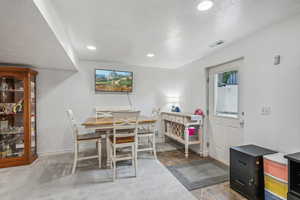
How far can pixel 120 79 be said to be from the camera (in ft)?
12.8

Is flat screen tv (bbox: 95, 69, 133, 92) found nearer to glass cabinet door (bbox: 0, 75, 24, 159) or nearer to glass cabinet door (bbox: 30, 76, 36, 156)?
glass cabinet door (bbox: 30, 76, 36, 156)

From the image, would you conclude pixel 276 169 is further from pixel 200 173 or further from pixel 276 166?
pixel 200 173

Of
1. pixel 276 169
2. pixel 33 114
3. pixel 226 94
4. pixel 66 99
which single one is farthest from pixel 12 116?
pixel 276 169

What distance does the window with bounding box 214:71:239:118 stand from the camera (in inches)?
105

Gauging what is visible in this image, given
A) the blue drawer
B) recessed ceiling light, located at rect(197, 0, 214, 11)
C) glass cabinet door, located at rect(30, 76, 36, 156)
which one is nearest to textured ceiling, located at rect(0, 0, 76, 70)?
glass cabinet door, located at rect(30, 76, 36, 156)

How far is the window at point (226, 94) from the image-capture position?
2678 millimetres

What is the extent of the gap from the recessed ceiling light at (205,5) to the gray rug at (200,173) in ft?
7.57

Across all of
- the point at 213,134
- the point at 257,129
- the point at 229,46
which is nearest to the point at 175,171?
the point at 213,134

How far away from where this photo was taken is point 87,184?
7.10ft

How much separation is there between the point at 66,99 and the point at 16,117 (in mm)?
973

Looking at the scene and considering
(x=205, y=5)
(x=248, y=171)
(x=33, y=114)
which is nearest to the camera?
(x=205, y=5)

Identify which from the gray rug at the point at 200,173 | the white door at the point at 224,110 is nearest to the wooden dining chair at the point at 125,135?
the gray rug at the point at 200,173

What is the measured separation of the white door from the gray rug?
328 mm

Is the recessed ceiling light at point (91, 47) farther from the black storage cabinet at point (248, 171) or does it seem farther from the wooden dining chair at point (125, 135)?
the black storage cabinet at point (248, 171)
